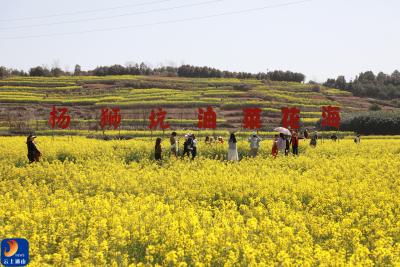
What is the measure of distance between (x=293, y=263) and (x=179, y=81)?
80.7 m

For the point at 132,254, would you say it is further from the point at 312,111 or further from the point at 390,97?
the point at 390,97

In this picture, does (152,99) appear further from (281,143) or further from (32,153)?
(32,153)

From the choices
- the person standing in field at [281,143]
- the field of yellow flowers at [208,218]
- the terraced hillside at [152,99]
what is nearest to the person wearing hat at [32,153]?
the field of yellow flowers at [208,218]

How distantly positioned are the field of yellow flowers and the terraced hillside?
3549 centimetres

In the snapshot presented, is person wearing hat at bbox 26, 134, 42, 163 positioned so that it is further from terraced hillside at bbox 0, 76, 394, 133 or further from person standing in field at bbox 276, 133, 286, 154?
terraced hillside at bbox 0, 76, 394, 133

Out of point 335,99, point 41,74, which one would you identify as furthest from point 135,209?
point 41,74

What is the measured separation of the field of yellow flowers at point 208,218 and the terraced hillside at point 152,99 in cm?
3549

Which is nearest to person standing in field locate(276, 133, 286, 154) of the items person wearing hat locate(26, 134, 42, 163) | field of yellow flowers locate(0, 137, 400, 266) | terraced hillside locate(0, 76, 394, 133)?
field of yellow flowers locate(0, 137, 400, 266)

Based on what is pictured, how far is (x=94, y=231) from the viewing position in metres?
9.05

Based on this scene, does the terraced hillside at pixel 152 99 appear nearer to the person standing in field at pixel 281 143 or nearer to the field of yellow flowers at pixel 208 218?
the person standing in field at pixel 281 143

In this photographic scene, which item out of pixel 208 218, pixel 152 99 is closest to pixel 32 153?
pixel 208 218

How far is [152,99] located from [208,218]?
193 feet

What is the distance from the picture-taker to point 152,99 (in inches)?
2677

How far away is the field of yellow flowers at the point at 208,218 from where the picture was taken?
780 cm
